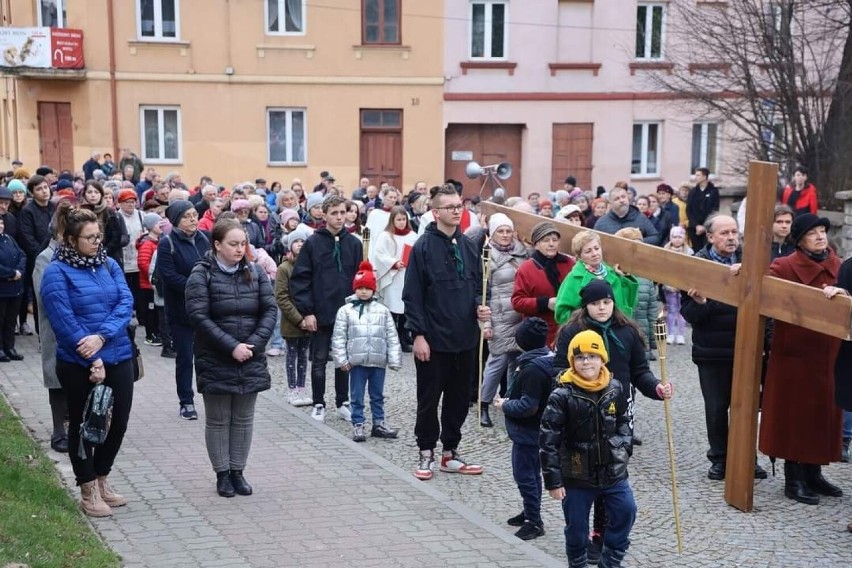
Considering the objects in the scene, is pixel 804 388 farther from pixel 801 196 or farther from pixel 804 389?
pixel 801 196

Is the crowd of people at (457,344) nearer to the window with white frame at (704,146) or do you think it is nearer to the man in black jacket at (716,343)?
the man in black jacket at (716,343)

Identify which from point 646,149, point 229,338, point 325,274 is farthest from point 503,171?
point 229,338

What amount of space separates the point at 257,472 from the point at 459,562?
8.09 feet

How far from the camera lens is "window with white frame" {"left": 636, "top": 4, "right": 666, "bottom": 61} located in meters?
31.0

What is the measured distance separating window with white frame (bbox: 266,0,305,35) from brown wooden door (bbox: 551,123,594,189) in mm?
7390

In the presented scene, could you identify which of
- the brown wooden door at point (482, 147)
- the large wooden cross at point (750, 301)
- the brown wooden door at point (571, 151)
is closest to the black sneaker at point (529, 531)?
the large wooden cross at point (750, 301)

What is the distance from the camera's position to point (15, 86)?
29.7 m

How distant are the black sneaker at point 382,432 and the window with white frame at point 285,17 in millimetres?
21150

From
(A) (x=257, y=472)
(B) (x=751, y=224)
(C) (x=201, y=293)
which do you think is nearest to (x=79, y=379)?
(C) (x=201, y=293)

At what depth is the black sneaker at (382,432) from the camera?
10203 mm

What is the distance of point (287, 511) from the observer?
7762 millimetres

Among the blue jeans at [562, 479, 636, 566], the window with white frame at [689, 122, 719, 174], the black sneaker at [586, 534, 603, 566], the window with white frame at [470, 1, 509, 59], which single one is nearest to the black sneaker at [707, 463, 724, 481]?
the black sneaker at [586, 534, 603, 566]

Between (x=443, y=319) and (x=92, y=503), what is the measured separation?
9.46 ft

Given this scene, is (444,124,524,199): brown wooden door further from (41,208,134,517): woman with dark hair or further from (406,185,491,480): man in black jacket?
(41,208,134,517): woman with dark hair
